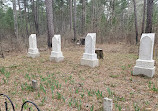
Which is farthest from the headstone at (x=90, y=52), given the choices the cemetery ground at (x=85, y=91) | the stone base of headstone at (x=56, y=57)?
the stone base of headstone at (x=56, y=57)

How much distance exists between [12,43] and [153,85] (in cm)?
1111

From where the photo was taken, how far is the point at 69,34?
1653 cm

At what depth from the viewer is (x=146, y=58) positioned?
16.4 feet

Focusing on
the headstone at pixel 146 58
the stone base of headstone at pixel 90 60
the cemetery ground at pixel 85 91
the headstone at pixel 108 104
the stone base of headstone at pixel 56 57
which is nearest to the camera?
the headstone at pixel 108 104

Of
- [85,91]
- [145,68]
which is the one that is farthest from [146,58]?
[85,91]

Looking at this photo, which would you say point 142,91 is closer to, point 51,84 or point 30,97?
point 51,84

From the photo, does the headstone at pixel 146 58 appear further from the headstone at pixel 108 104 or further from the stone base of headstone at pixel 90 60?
the headstone at pixel 108 104

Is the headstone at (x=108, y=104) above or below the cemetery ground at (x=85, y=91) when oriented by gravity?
above

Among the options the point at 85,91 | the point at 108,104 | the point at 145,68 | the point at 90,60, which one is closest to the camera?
the point at 108,104

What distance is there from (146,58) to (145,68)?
15.1 inches

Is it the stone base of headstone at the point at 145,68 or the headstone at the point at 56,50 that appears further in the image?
the headstone at the point at 56,50

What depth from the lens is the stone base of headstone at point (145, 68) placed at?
15.9 ft

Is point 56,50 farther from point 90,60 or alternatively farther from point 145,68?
point 145,68

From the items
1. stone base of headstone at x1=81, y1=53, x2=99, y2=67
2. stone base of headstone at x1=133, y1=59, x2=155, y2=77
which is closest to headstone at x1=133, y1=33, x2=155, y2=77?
stone base of headstone at x1=133, y1=59, x2=155, y2=77
